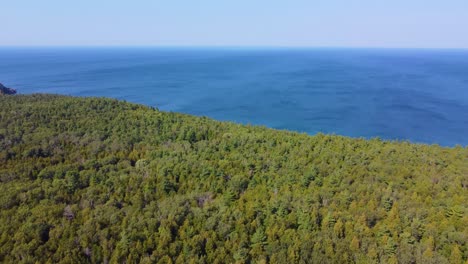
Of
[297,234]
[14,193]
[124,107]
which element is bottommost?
[297,234]

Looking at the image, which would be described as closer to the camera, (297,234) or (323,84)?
(297,234)

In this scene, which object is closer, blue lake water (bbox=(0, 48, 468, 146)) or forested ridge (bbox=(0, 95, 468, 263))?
forested ridge (bbox=(0, 95, 468, 263))

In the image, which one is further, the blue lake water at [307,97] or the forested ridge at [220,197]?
the blue lake water at [307,97]

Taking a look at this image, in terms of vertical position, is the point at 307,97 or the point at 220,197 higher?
the point at 307,97

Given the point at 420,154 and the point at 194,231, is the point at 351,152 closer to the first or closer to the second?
the point at 420,154

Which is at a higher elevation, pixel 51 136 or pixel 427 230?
pixel 51 136

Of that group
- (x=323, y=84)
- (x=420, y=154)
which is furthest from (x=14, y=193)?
(x=323, y=84)

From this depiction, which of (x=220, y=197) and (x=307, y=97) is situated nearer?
(x=220, y=197)

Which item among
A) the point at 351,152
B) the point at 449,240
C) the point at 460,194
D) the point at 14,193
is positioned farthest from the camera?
the point at 351,152
